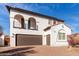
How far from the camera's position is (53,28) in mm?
5703

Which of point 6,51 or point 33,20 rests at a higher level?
point 33,20

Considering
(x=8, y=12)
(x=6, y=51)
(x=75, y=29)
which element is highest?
(x=8, y=12)

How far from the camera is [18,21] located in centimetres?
564

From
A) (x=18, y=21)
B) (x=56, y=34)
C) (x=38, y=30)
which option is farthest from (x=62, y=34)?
(x=18, y=21)

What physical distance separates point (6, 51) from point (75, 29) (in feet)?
5.20

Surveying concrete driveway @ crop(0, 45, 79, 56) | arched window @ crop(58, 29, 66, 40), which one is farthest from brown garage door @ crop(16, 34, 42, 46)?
arched window @ crop(58, 29, 66, 40)

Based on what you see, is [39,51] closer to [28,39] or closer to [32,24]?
[28,39]

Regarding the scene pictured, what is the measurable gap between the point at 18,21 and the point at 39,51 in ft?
2.64

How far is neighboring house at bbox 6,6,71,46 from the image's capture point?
564 cm

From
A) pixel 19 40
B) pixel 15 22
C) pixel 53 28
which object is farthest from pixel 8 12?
pixel 53 28

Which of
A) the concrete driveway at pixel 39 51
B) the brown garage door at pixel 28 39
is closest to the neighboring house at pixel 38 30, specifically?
the brown garage door at pixel 28 39

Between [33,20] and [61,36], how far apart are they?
72cm

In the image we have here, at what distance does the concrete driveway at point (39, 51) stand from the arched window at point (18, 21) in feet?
1.59

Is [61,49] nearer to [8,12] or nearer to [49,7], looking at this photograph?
[49,7]
